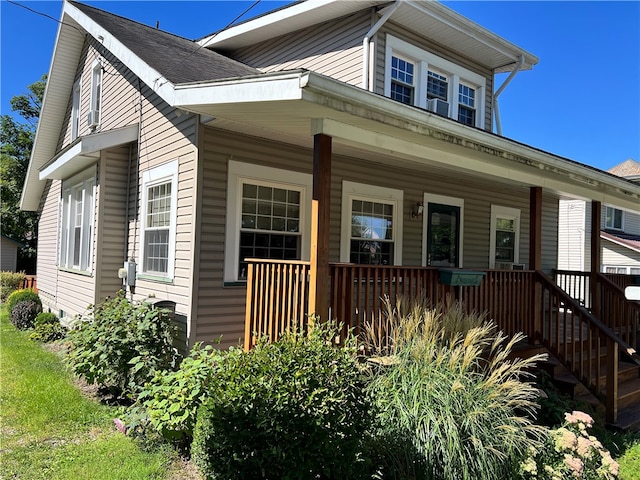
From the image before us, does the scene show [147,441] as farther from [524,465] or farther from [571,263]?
[571,263]

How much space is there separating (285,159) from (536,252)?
383 centimetres

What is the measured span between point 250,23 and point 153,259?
4.98 m

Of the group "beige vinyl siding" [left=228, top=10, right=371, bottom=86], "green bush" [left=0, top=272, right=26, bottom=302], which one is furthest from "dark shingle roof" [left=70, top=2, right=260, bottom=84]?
"green bush" [left=0, top=272, right=26, bottom=302]

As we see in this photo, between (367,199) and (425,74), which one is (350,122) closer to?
(367,199)

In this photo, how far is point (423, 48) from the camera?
819 centimetres

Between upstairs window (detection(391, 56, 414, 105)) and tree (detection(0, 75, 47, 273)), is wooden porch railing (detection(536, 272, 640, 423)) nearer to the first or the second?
upstairs window (detection(391, 56, 414, 105))

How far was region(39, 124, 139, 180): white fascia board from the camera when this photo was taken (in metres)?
6.64

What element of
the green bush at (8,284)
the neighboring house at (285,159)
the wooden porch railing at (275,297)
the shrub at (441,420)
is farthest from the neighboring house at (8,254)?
the shrub at (441,420)

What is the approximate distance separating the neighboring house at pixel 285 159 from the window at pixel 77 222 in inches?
2.2

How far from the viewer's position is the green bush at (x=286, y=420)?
2.90 meters

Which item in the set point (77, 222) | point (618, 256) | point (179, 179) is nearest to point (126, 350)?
point (179, 179)

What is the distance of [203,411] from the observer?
334 centimetres

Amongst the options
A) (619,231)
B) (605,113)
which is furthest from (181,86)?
(619,231)

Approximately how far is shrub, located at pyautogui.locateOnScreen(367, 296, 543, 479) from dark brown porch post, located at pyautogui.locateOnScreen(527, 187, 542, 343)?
113 inches
